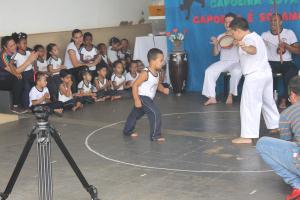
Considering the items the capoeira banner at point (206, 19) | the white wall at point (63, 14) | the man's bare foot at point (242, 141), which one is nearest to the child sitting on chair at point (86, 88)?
the white wall at point (63, 14)

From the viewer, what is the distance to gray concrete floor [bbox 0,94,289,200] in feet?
16.0

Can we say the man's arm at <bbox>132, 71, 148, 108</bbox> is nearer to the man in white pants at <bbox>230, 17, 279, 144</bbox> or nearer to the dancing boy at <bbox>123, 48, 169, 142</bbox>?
the dancing boy at <bbox>123, 48, 169, 142</bbox>

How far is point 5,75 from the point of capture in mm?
9609

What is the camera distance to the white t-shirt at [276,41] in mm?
9047

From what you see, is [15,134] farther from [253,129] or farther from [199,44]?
[199,44]

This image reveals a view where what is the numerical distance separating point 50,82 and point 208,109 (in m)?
2.91

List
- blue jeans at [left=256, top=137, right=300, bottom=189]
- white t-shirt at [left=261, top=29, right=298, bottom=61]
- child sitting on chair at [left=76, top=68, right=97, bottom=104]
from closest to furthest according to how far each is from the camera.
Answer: blue jeans at [left=256, top=137, right=300, bottom=189] < white t-shirt at [left=261, top=29, right=298, bottom=61] < child sitting on chair at [left=76, top=68, right=97, bottom=104]

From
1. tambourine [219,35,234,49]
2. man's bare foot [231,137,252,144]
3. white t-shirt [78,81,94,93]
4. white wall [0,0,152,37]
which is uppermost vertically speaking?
white wall [0,0,152,37]

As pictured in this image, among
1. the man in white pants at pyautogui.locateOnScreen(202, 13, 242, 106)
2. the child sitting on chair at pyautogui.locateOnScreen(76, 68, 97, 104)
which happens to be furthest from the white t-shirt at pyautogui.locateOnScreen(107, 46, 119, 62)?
the man in white pants at pyautogui.locateOnScreen(202, 13, 242, 106)

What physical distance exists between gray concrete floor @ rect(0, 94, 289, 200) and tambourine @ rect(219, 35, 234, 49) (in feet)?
4.82

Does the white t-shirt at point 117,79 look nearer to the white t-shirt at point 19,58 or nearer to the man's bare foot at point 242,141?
the white t-shirt at point 19,58

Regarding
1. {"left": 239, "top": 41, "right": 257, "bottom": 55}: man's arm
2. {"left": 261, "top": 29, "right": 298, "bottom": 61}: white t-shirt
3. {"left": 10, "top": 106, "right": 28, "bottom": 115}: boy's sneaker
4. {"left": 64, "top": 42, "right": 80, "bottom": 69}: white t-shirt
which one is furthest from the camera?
{"left": 64, "top": 42, "right": 80, "bottom": 69}: white t-shirt

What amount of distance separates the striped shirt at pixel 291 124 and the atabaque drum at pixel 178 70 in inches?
233

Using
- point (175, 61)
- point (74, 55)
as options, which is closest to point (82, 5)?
point (74, 55)
